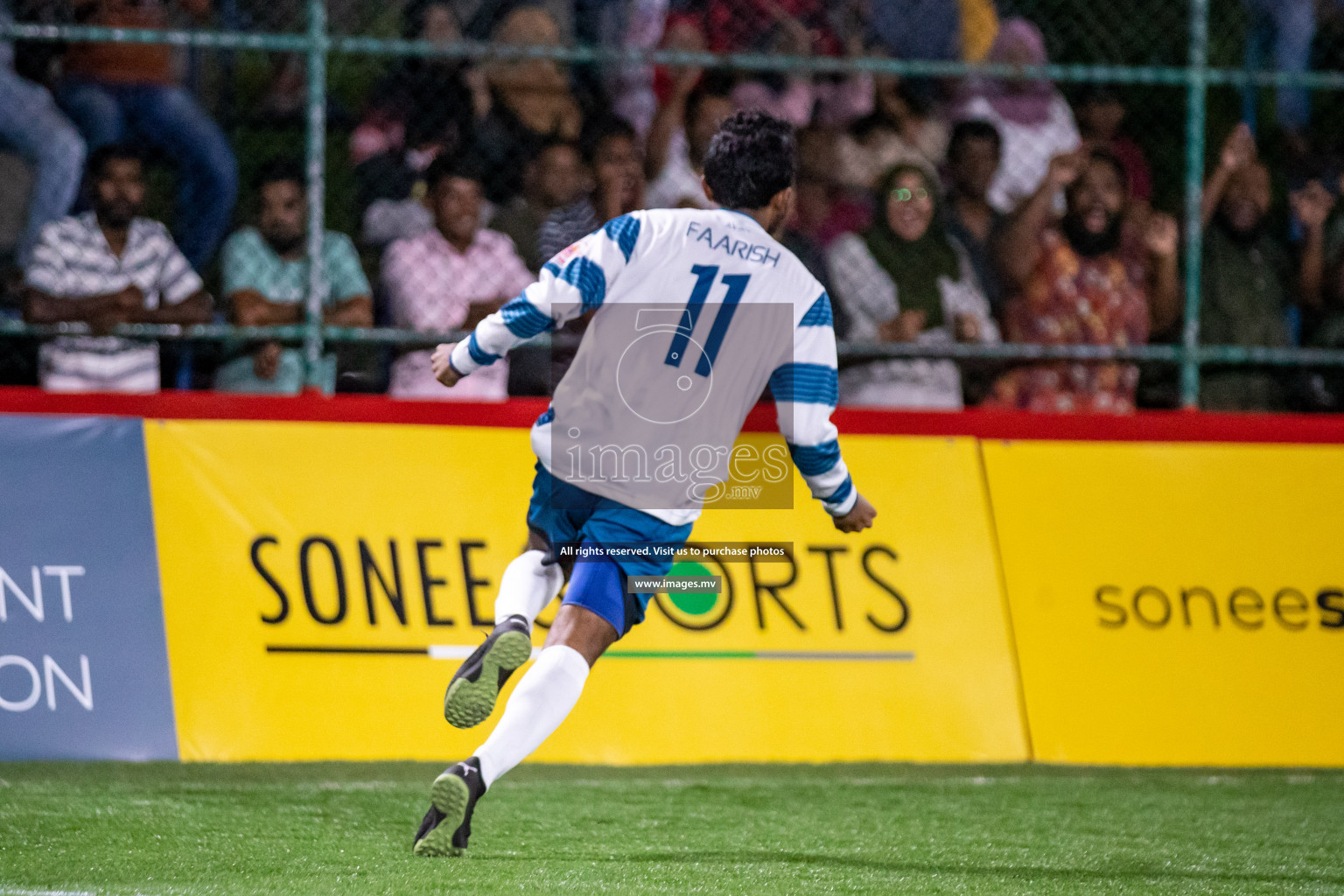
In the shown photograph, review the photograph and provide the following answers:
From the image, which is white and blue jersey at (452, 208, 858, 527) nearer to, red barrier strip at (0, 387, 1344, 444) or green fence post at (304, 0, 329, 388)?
red barrier strip at (0, 387, 1344, 444)

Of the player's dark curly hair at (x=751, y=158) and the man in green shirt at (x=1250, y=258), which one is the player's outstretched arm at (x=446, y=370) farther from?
the man in green shirt at (x=1250, y=258)

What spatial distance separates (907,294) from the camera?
7062mm

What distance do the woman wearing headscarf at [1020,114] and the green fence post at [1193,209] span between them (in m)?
1.13

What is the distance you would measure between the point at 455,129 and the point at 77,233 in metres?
1.69

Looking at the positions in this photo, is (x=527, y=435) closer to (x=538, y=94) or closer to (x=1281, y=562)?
(x=538, y=94)

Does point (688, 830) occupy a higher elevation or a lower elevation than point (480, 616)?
lower

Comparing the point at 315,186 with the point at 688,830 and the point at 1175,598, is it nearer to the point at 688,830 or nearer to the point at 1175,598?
the point at 688,830

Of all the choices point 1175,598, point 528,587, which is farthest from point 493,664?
point 1175,598

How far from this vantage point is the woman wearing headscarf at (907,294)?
6.92 metres

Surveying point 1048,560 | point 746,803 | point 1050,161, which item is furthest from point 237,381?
point 1050,161

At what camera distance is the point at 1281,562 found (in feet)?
20.3

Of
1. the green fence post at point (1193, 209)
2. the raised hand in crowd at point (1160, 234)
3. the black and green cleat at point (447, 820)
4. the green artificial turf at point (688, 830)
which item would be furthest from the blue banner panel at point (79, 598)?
the raised hand in crowd at point (1160, 234)

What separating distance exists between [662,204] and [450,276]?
106 cm

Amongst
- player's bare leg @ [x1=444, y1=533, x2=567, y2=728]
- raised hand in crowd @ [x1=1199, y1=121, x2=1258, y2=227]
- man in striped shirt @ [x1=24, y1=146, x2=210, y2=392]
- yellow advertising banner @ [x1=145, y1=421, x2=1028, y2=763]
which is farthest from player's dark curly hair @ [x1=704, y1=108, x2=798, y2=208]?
raised hand in crowd @ [x1=1199, y1=121, x2=1258, y2=227]
